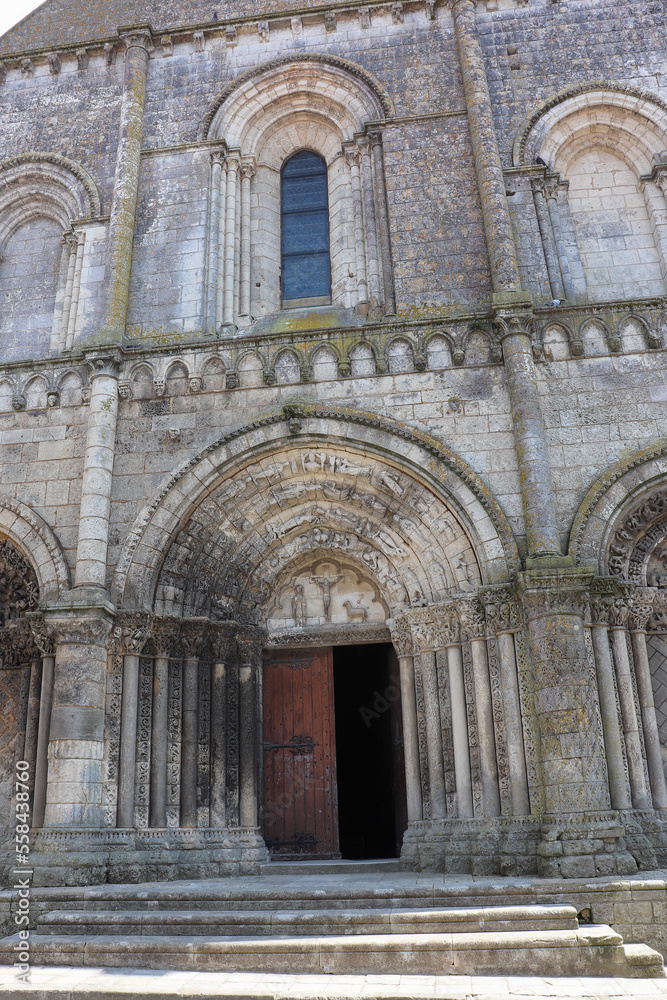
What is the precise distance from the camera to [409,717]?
9070 millimetres

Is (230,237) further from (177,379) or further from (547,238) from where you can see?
(547,238)

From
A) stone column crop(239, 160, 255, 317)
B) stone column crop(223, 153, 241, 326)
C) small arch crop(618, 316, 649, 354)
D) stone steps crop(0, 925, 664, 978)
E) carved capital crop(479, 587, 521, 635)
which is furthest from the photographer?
stone column crop(239, 160, 255, 317)

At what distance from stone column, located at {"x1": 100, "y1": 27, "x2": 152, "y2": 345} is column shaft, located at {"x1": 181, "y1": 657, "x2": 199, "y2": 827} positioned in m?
4.09

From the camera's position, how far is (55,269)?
11.7 m

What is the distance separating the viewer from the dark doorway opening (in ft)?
38.5

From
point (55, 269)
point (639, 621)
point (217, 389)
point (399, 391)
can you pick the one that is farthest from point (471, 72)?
point (639, 621)

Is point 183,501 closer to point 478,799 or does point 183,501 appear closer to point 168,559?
point 168,559

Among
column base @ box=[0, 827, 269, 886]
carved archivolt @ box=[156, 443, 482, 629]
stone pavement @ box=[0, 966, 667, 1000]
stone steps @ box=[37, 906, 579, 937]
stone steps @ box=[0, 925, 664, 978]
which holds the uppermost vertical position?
carved archivolt @ box=[156, 443, 482, 629]

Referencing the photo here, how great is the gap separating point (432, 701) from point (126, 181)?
25.8ft

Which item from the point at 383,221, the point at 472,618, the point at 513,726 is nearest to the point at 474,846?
the point at 513,726

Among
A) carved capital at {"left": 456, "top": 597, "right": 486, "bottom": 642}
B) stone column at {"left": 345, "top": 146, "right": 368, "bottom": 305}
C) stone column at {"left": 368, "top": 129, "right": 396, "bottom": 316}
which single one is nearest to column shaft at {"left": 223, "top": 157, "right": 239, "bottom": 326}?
stone column at {"left": 345, "top": 146, "right": 368, "bottom": 305}

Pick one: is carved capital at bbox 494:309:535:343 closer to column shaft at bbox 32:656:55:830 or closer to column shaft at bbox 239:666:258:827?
column shaft at bbox 239:666:258:827

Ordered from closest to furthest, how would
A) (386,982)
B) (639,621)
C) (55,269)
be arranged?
(386,982), (639,621), (55,269)

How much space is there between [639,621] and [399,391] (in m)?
3.64
